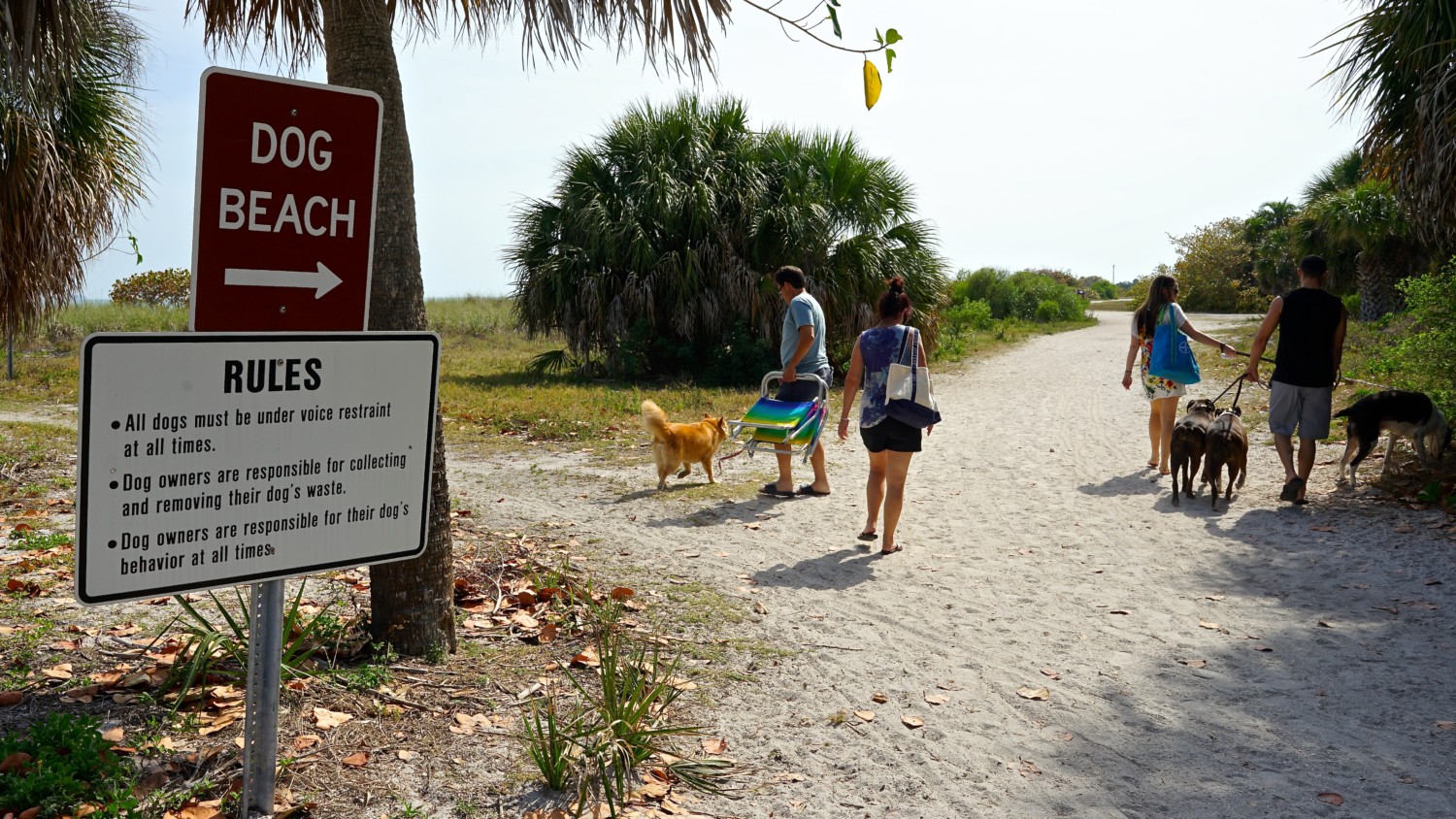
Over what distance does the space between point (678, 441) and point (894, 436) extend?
263 centimetres

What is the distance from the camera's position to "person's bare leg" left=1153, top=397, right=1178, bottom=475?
9.60 meters

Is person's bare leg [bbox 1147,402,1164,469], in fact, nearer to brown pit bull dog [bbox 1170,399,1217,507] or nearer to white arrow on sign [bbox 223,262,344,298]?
brown pit bull dog [bbox 1170,399,1217,507]

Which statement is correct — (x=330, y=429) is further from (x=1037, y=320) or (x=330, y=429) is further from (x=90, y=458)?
(x=1037, y=320)

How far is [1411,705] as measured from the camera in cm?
432

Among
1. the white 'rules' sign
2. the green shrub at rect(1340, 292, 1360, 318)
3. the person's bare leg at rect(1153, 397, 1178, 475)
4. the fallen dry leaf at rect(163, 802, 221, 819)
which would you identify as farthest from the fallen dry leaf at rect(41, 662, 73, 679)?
the green shrub at rect(1340, 292, 1360, 318)

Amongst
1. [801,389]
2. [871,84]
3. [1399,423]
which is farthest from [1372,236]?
[871,84]

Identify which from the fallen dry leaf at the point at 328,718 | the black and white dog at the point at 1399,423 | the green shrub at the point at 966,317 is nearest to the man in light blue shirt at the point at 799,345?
the black and white dog at the point at 1399,423

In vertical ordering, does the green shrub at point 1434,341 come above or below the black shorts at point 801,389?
above

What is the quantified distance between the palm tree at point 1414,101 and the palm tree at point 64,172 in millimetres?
10711

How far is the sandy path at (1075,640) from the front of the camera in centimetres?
363

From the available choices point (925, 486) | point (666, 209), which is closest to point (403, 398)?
point (925, 486)

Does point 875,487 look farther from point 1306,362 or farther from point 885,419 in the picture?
point 1306,362

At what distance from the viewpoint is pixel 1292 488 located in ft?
27.2

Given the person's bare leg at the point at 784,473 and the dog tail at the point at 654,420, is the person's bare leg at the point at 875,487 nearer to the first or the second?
the person's bare leg at the point at 784,473
